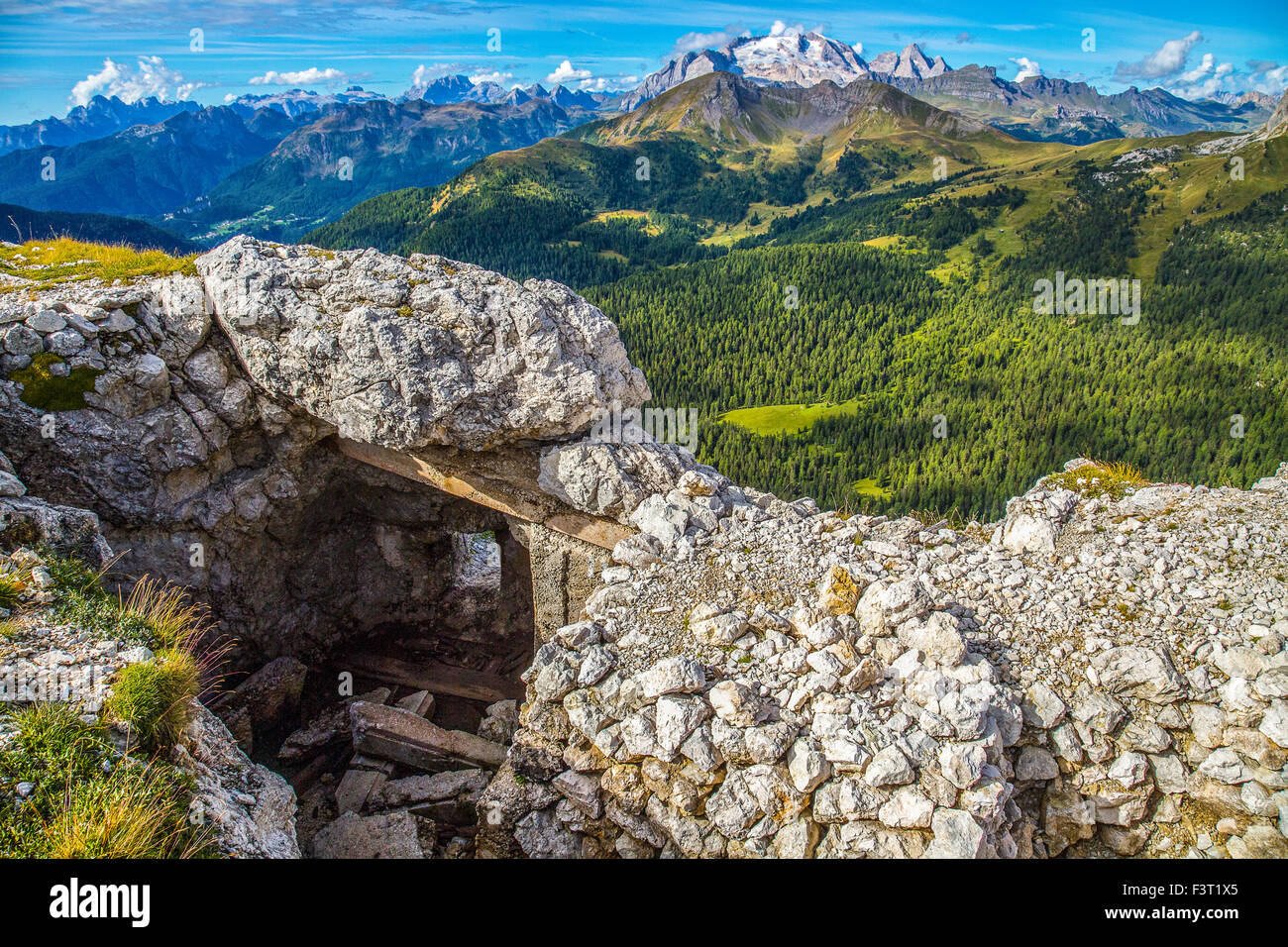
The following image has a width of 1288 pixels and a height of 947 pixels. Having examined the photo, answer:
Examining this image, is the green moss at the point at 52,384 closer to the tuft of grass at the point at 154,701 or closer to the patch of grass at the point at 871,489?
the tuft of grass at the point at 154,701

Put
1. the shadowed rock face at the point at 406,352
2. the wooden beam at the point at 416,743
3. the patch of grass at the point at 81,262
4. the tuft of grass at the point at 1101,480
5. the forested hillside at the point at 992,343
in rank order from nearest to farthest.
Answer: the tuft of grass at the point at 1101,480 → the shadowed rock face at the point at 406,352 → the wooden beam at the point at 416,743 → the patch of grass at the point at 81,262 → the forested hillside at the point at 992,343

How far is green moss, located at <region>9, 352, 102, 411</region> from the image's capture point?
13578 mm

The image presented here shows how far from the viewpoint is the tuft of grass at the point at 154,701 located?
8281 mm

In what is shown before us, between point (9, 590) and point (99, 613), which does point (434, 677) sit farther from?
point (9, 590)

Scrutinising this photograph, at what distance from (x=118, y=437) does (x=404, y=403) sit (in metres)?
5.78

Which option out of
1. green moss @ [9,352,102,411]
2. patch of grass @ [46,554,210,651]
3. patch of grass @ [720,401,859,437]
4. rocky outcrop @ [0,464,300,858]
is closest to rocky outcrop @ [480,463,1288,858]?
rocky outcrop @ [0,464,300,858]

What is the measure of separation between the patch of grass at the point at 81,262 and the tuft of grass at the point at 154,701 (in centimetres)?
1020

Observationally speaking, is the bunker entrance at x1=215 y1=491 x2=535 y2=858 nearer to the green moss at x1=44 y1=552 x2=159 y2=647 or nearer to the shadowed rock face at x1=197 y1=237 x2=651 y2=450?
the shadowed rock face at x1=197 y1=237 x2=651 y2=450

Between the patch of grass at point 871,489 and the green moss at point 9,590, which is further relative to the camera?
the patch of grass at point 871,489

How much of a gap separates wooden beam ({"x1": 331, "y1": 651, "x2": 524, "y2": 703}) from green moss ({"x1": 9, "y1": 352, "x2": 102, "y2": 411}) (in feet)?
28.9

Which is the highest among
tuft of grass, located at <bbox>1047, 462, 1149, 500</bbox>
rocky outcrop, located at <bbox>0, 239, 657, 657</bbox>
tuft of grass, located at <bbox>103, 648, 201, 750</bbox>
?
rocky outcrop, located at <bbox>0, 239, 657, 657</bbox>

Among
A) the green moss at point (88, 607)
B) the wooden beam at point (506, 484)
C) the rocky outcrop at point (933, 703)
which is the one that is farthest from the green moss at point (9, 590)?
the wooden beam at point (506, 484)

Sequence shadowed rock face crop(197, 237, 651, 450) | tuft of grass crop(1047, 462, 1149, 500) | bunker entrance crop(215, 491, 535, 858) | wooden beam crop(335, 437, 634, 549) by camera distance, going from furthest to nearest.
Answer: wooden beam crop(335, 437, 634, 549)
shadowed rock face crop(197, 237, 651, 450)
tuft of grass crop(1047, 462, 1149, 500)
bunker entrance crop(215, 491, 535, 858)

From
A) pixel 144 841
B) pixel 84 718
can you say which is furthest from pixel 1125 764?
pixel 84 718
